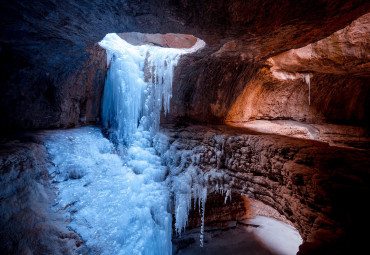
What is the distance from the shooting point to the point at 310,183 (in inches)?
97.5

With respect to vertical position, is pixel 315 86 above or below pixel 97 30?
below

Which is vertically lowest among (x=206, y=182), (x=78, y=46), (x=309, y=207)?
(x=206, y=182)

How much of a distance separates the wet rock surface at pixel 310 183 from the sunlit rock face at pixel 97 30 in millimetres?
2299

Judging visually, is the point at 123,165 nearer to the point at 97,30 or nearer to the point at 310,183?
the point at 97,30

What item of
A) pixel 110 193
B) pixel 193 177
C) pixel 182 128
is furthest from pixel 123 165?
pixel 182 128

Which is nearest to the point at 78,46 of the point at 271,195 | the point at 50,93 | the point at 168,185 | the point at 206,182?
the point at 50,93

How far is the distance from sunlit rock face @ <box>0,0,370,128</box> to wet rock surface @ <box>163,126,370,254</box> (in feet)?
7.54

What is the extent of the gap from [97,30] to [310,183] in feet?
15.3

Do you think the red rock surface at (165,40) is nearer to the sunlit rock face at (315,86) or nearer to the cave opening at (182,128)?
the cave opening at (182,128)

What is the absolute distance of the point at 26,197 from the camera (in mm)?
2795

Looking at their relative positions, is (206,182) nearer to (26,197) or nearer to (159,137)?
(159,137)

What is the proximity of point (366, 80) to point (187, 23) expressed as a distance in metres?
9.27

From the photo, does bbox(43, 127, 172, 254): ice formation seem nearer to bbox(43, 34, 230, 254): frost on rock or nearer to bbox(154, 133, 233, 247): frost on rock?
bbox(43, 34, 230, 254): frost on rock

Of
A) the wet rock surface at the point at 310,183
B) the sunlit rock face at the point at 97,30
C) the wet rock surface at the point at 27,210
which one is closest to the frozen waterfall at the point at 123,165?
the wet rock surface at the point at 27,210
